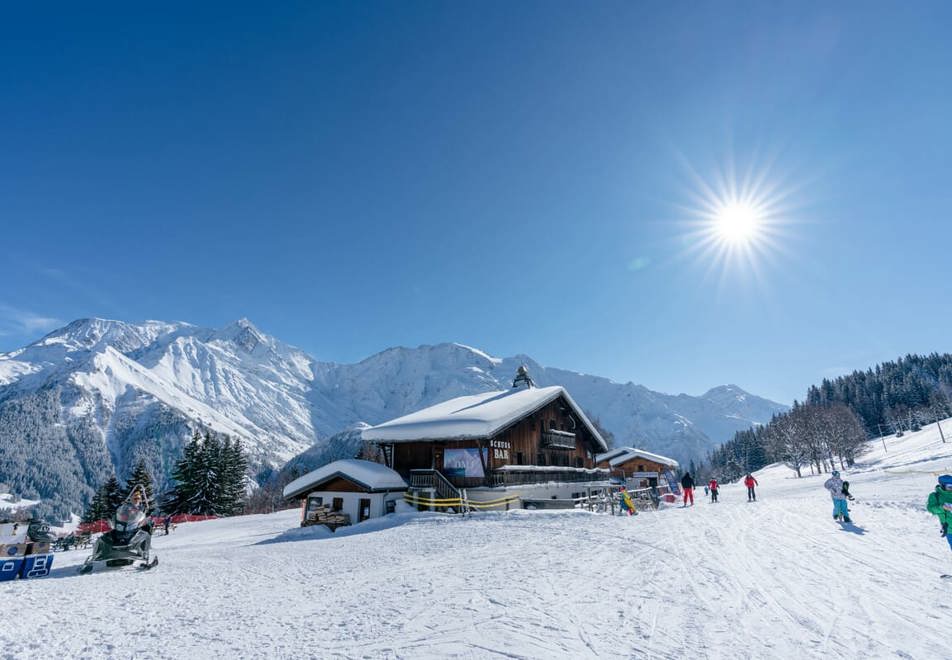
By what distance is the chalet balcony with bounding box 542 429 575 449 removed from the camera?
110 feet

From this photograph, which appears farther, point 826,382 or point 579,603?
point 826,382

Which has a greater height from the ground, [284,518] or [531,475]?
[531,475]

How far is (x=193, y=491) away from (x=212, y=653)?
55691 millimetres

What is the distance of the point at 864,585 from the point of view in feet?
26.8

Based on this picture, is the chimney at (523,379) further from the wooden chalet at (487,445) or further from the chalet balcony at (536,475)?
the chalet balcony at (536,475)

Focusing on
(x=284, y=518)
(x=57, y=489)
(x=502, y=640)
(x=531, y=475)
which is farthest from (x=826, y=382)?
(x=57, y=489)

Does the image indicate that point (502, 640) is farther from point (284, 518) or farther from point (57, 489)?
point (57, 489)

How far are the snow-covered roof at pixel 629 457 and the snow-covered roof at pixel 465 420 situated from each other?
26.4 metres

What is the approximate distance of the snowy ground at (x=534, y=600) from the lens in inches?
236

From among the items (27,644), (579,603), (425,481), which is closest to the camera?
(27,644)

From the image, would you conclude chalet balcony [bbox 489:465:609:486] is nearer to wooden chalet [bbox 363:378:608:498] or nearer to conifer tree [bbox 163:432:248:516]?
wooden chalet [bbox 363:378:608:498]

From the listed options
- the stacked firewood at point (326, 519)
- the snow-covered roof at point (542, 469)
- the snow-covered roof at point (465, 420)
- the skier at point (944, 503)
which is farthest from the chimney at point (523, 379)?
the skier at point (944, 503)

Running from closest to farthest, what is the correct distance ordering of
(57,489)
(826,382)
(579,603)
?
(579,603), (826,382), (57,489)

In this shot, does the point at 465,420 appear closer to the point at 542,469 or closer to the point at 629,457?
the point at 542,469
